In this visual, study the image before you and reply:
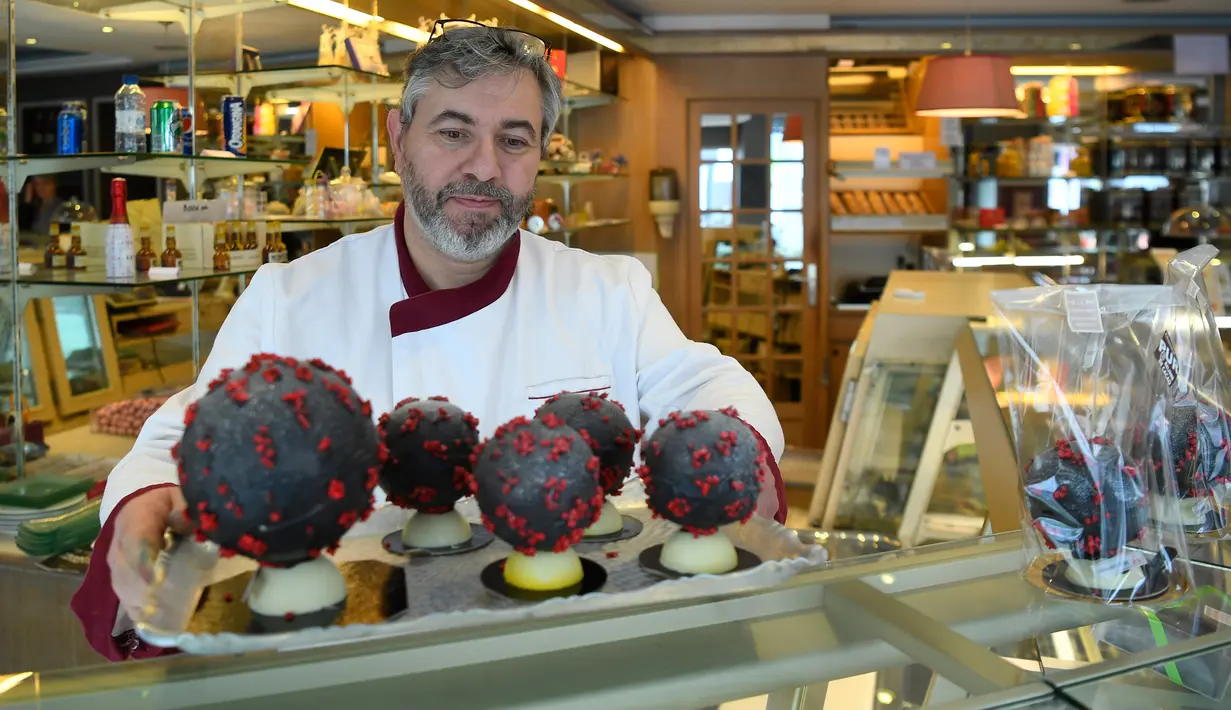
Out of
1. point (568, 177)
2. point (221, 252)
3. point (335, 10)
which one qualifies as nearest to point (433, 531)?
point (221, 252)

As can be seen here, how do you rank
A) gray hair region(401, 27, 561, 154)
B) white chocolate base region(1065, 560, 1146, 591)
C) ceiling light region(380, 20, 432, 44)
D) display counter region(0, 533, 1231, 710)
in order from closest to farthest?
display counter region(0, 533, 1231, 710) < white chocolate base region(1065, 560, 1146, 591) < gray hair region(401, 27, 561, 154) < ceiling light region(380, 20, 432, 44)

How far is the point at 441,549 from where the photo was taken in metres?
1.02

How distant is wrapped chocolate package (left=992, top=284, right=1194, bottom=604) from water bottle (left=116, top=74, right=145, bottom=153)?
102 inches

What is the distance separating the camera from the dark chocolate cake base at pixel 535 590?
2.89 ft

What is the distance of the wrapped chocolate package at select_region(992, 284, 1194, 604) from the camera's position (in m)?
1.15

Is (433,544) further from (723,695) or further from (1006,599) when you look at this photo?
(1006,599)

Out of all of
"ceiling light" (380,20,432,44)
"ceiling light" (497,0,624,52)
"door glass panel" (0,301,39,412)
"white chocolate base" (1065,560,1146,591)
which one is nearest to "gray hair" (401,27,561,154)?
"white chocolate base" (1065,560,1146,591)

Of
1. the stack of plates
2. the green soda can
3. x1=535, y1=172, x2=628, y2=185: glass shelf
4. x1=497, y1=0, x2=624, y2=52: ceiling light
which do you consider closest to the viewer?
the stack of plates

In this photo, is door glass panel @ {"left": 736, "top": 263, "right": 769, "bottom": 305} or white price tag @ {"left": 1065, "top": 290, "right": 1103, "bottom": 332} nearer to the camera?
white price tag @ {"left": 1065, "top": 290, "right": 1103, "bottom": 332}

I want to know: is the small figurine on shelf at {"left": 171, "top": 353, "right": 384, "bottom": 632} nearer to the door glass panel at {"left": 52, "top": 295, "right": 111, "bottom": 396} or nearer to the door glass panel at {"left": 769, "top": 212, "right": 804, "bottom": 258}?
the door glass panel at {"left": 52, "top": 295, "right": 111, "bottom": 396}

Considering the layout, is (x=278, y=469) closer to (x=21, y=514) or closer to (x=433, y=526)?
(x=433, y=526)

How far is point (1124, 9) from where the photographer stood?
7.23 metres

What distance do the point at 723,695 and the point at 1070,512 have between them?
450mm

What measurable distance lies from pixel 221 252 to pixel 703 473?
281cm
